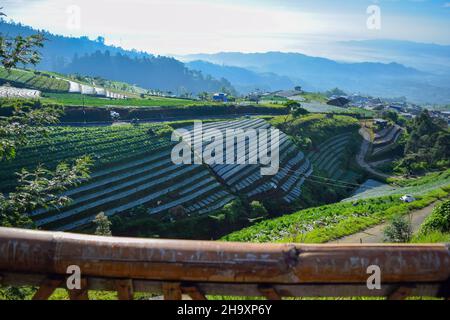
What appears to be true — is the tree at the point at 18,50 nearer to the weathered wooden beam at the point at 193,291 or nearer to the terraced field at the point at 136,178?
the weathered wooden beam at the point at 193,291

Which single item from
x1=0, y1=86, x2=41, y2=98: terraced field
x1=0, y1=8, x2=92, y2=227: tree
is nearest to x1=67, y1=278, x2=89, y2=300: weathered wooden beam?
x1=0, y1=8, x2=92, y2=227: tree

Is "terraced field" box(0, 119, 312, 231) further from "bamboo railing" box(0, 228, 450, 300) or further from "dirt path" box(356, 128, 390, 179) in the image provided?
"bamboo railing" box(0, 228, 450, 300)

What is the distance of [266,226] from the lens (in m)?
22.4

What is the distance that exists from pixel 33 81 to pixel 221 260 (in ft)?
219

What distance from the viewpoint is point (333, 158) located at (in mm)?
43719

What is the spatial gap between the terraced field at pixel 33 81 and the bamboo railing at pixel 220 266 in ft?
197

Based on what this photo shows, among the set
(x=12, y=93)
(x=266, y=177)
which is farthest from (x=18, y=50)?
(x=266, y=177)

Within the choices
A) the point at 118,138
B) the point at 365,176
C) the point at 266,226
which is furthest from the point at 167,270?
the point at 365,176

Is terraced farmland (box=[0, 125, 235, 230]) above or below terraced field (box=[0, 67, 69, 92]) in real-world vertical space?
below

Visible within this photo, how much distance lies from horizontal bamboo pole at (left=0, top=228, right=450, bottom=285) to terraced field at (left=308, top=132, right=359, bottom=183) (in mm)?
37204

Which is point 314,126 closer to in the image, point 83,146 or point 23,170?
point 83,146

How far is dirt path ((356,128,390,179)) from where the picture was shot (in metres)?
41.5

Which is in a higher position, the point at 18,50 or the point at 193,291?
the point at 18,50

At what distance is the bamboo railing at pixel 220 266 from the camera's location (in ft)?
8.20
